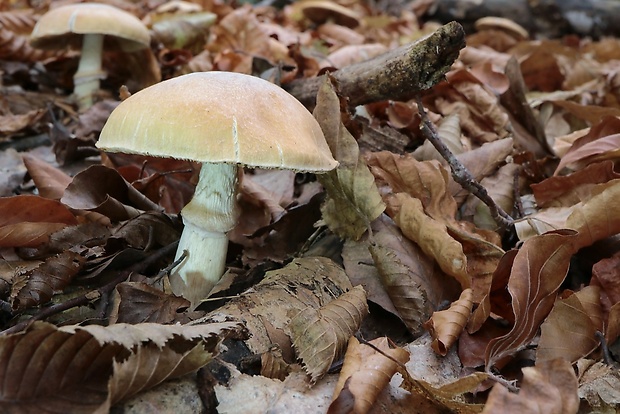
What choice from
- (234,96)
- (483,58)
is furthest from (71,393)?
(483,58)

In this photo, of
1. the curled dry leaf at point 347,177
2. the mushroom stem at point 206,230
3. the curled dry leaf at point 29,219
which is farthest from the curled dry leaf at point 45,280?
the curled dry leaf at point 347,177

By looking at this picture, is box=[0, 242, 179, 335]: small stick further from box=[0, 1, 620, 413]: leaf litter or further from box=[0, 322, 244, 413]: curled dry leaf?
box=[0, 322, 244, 413]: curled dry leaf

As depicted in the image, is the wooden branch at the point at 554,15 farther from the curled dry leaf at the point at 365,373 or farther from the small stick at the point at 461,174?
the curled dry leaf at the point at 365,373

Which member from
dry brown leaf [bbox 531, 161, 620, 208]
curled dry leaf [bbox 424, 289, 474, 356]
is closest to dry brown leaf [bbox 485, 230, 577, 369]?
curled dry leaf [bbox 424, 289, 474, 356]

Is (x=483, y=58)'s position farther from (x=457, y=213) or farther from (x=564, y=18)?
(x=564, y=18)

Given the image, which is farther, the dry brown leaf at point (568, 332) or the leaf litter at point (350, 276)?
the dry brown leaf at point (568, 332)
